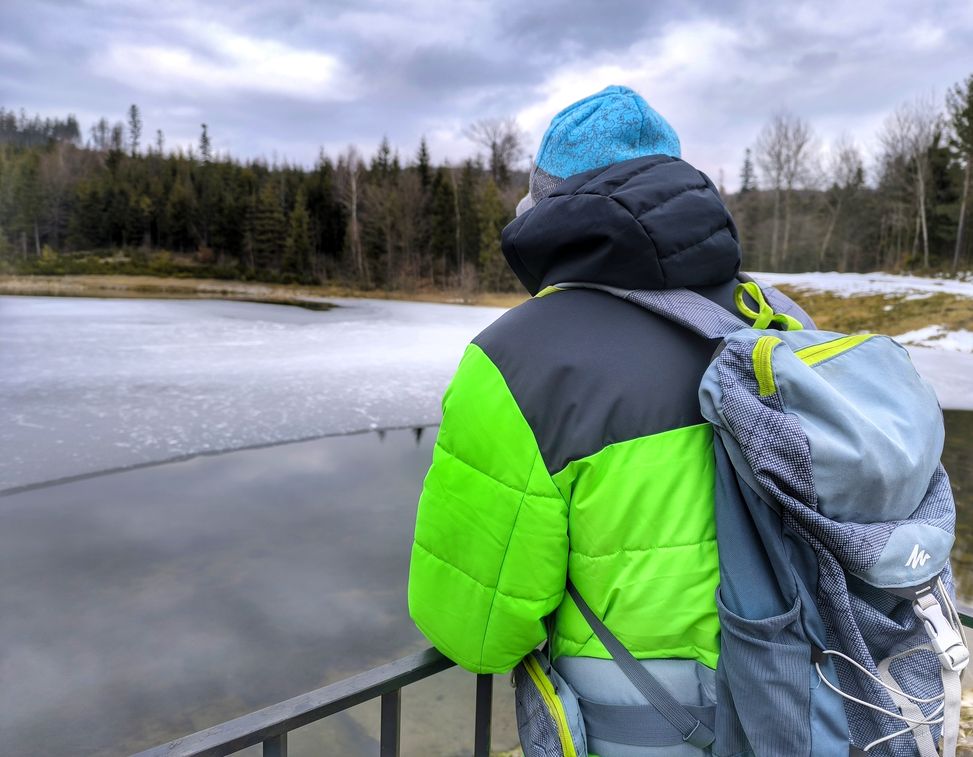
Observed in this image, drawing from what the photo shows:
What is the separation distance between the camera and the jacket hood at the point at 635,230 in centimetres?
101

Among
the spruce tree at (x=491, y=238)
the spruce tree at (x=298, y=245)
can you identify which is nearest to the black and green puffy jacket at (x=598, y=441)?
the spruce tree at (x=491, y=238)

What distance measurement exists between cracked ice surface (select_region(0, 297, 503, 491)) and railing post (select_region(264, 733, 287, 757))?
257 inches

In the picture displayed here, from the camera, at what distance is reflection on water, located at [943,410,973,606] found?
5.28 m

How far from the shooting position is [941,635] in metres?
0.92

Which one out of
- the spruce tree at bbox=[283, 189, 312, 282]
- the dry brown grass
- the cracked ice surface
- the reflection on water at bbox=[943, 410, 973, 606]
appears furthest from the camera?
the spruce tree at bbox=[283, 189, 312, 282]

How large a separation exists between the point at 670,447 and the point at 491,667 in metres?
0.48

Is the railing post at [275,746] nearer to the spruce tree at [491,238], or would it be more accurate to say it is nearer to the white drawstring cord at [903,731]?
the white drawstring cord at [903,731]

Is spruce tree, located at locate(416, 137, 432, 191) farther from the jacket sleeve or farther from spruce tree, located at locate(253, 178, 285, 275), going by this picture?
the jacket sleeve

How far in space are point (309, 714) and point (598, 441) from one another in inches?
26.5

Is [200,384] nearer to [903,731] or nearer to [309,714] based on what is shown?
[309,714]

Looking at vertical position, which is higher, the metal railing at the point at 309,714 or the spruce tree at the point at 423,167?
the spruce tree at the point at 423,167

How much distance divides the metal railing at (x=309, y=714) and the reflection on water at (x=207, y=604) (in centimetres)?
314

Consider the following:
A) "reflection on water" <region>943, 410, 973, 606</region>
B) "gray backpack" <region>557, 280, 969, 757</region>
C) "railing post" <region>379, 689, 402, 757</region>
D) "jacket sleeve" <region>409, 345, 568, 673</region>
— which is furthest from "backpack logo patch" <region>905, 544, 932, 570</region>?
"reflection on water" <region>943, 410, 973, 606</region>

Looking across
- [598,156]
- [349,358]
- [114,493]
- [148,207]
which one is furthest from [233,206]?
[598,156]
